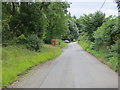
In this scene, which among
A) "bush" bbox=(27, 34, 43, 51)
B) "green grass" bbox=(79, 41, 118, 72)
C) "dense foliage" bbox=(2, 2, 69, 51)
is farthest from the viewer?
"dense foliage" bbox=(2, 2, 69, 51)

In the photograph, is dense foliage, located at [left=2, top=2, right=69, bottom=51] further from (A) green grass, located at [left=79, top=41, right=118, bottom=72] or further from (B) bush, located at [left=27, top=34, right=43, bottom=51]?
(A) green grass, located at [left=79, top=41, right=118, bottom=72]

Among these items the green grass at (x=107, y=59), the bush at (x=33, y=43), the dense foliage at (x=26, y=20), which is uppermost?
the dense foliage at (x=26, y=20)

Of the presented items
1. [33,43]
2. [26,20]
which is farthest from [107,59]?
[26,20]

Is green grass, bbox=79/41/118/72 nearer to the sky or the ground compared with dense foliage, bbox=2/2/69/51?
nearer to the ground

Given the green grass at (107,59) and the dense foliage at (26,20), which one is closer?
the green grass at (107,59)

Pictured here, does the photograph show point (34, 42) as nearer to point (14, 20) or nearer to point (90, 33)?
point (14, 20)

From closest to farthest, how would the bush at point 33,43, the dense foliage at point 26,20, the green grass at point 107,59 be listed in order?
the green grass at point 107,59 < the bush at point 33,43 < the dense foliage at point 26,20

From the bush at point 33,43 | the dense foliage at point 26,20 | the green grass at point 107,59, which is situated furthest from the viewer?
the dense foliage at point 26,20

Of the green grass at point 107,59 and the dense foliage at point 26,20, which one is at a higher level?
the dense foliage at point 26,20

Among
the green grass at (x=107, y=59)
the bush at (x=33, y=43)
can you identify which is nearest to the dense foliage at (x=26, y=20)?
the bush at (x=33, y=43)

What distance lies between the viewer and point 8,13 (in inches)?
814

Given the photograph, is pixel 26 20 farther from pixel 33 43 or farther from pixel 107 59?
pixel 107 59

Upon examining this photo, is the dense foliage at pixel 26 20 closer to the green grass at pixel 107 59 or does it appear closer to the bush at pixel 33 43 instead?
the bush at pixel 33 43

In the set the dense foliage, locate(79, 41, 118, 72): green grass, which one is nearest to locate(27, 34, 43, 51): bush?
the dense foliage
